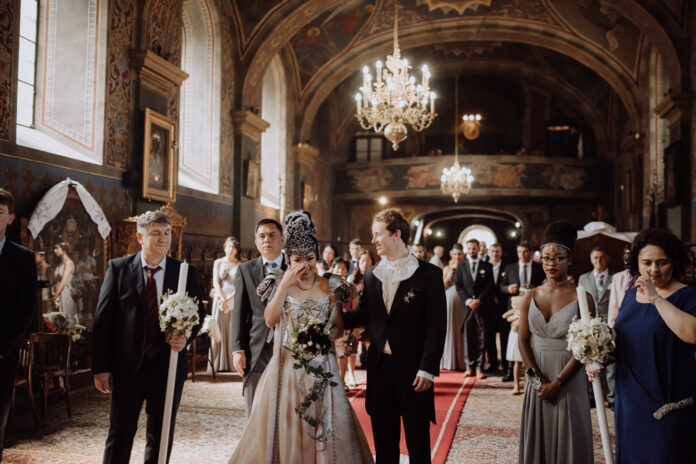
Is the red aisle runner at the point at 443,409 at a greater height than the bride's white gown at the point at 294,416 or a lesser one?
lesser

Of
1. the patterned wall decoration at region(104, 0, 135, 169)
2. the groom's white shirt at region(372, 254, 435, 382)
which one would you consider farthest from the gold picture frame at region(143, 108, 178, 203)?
the groom's white shirt at region(372, 254, 435, 382)

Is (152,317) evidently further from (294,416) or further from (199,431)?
(199,431)

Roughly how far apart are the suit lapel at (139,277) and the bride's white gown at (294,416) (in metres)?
0.76

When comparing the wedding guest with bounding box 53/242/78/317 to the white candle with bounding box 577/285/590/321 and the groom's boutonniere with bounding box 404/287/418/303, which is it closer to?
the groom's boutonniere with bounding box 404/287/418/303

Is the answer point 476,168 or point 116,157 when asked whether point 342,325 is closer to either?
point 116,157

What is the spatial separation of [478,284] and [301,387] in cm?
531

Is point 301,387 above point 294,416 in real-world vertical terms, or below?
above

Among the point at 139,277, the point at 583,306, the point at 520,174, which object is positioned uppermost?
the point at 520,174

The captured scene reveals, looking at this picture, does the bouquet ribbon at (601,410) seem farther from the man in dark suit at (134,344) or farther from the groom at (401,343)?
the man in dark suit at (134,344)

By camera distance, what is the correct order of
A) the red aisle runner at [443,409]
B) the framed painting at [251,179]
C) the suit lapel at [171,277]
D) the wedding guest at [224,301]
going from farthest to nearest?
1. the framed painting at [251,179]
2. the wedding guest at [224,301]
3. the red aisle runner at [443,409]
4. the suit lapel at [171,277]

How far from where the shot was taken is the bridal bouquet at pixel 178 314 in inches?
122

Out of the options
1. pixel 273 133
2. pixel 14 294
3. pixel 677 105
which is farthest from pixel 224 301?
pixel 677 105

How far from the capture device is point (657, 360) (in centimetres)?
272

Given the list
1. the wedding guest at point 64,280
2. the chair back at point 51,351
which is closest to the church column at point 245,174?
the wedding guest at point 64,280
